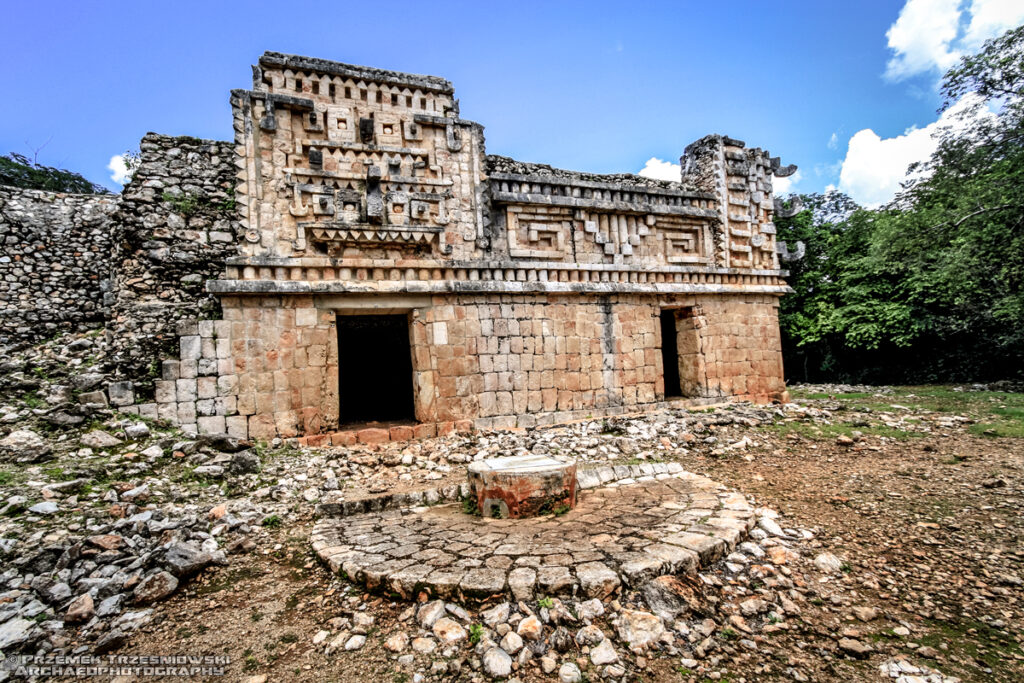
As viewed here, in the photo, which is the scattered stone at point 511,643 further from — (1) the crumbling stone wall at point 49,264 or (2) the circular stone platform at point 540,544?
(1) the crumbling stone wall at point 49,264

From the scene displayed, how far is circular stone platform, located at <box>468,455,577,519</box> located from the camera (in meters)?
4.12

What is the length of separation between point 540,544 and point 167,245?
20.8 feet

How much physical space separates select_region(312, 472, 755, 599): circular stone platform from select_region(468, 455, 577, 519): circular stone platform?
104mm

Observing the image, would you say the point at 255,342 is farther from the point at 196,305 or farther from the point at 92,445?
the point at 92,445

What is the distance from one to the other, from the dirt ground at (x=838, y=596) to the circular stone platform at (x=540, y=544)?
0.77 feet

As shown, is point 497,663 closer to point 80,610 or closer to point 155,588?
point 155,588

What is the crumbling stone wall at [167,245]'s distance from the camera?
241 inches

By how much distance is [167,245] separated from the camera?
6.36 metres

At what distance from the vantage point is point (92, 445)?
5.07 metres

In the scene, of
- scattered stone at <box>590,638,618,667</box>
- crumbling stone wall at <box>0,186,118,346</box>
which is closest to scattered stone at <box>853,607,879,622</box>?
scattered stone at <box>590,638,618,667</box>

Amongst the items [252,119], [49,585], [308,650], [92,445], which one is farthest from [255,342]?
[308,650]

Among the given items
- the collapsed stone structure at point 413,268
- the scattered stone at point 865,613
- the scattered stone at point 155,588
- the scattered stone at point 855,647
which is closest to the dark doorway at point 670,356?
the collapsed stone structure at point 413,268

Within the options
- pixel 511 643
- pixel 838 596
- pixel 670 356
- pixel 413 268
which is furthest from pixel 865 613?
pixel 670 356

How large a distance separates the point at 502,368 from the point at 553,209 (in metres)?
2.95
